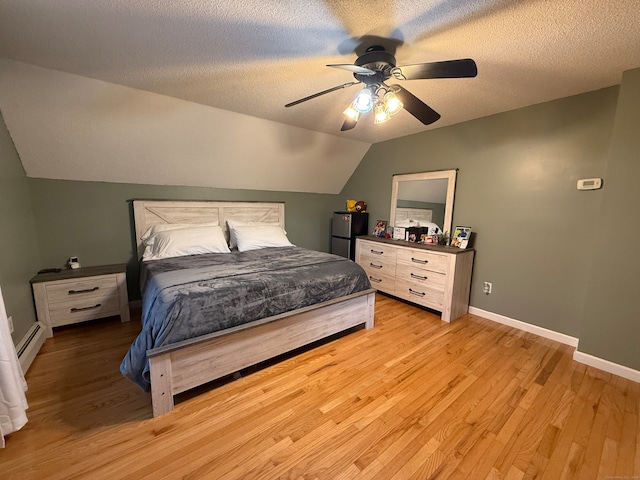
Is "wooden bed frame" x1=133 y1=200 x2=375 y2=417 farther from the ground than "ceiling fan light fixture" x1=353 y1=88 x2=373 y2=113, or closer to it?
closer to it

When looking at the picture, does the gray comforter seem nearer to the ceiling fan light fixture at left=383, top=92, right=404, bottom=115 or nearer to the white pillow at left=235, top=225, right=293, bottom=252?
the white pillow at left=235, top=225, right=293, bottom=252

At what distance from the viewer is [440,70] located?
4.75 feet

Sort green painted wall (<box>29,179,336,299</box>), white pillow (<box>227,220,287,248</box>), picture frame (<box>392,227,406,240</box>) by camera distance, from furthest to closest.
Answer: picture frame (<box>392,227,406,240</box>), white pillow (<box>227,220,287,248</box>), green painted wall (<box>29,179,336,299</box>)

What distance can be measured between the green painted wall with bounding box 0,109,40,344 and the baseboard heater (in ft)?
0.16

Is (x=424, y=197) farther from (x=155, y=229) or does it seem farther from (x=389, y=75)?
(x=155, y=229)

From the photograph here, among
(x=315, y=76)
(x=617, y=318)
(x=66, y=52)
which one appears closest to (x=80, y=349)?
(x=66, y=52)

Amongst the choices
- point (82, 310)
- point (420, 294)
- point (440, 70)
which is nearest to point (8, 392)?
point (82, 310)

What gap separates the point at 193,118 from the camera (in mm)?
2652

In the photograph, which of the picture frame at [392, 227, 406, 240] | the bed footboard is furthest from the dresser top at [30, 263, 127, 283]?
the picture frame at [392, 227, 406, 240]

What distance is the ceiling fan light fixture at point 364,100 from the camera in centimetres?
170

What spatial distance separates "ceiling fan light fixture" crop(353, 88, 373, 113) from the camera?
1697 millimetres

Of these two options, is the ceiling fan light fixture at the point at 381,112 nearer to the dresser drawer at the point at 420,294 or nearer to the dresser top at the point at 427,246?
the dresser top at the point at 427,246

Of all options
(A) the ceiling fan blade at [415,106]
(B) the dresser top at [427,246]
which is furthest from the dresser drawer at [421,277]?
(A) the ceiling fan blade at [415,106]

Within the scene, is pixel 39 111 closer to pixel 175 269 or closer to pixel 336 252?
pixel 175 269
